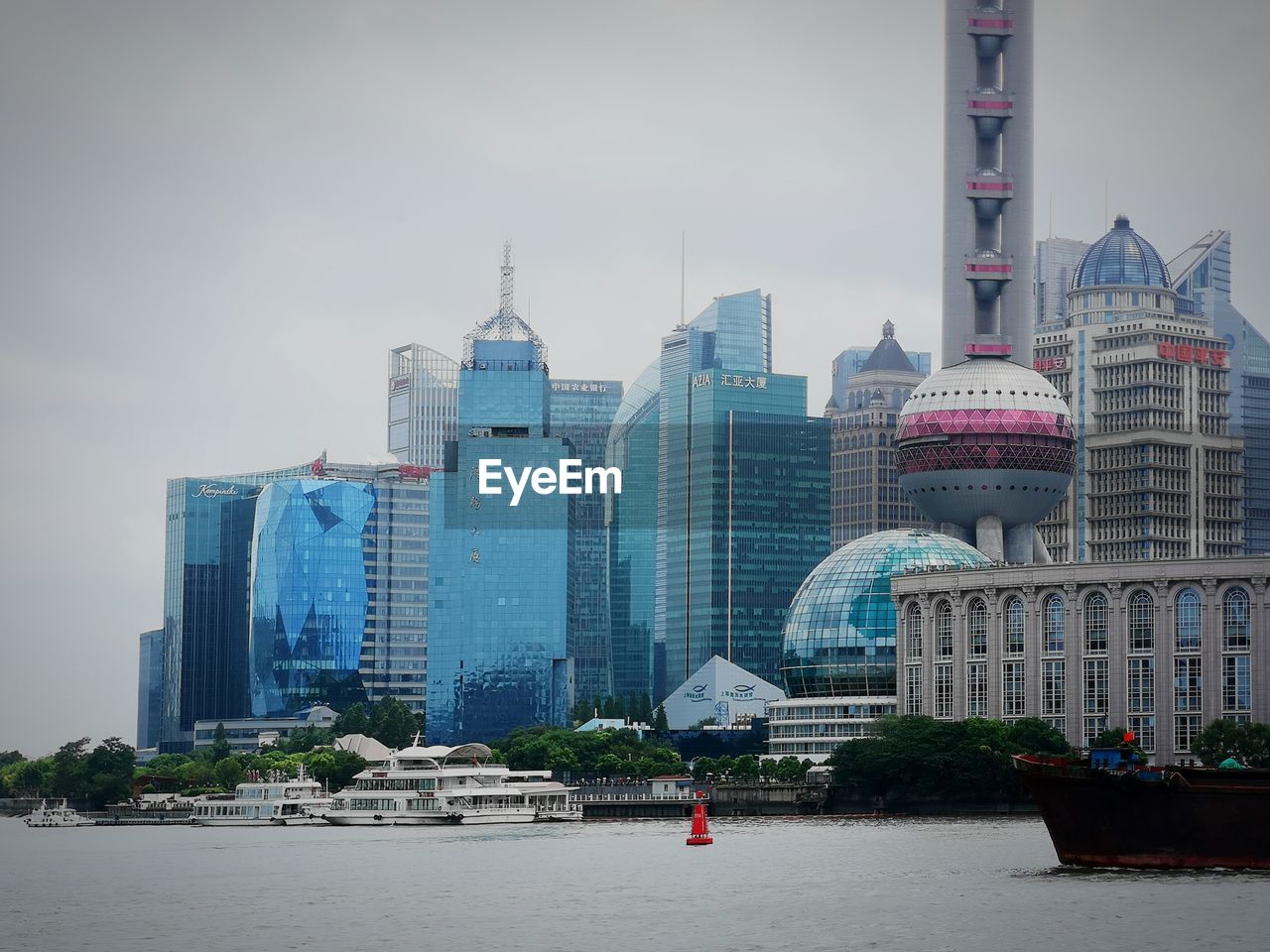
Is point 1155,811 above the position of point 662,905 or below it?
above

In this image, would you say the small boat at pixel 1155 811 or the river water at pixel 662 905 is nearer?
the river water at pixel 662 905

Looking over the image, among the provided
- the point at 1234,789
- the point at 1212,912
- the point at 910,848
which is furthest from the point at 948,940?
the point at 910,848

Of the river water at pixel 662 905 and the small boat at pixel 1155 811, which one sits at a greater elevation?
the small boat at pixel 1155 811

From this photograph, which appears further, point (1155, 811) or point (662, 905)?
point (1155, 811)

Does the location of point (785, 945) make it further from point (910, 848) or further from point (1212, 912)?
point (910, 848)
